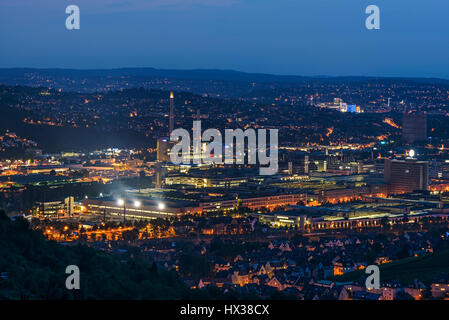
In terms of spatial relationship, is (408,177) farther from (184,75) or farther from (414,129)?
(184,75)

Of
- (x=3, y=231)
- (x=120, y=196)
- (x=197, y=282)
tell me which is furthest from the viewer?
(x=120, y=196)

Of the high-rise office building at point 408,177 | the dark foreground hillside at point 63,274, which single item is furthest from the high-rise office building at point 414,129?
the dark foreground hillside at point 63,274

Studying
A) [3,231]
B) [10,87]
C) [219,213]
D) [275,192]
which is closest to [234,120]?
[10,87]

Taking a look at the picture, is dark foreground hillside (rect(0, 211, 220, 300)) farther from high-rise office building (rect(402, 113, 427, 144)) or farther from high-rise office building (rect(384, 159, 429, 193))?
high-rise office building (rect(402, 113, 427, 144))

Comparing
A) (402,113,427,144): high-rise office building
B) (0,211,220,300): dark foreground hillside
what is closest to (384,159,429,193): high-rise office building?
(402,113,427,144): high-rise office building

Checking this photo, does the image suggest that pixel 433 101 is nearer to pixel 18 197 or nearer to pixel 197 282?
pixel 18 197

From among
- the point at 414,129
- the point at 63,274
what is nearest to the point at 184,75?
the point at 414,129
